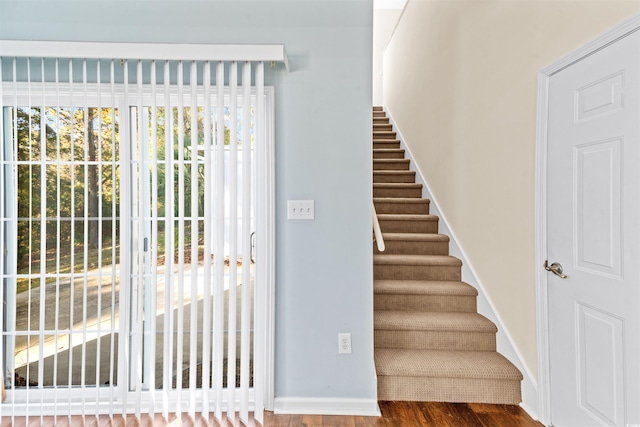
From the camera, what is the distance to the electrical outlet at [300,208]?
1976 millimetres

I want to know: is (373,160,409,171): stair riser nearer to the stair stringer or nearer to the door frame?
the stair stringer

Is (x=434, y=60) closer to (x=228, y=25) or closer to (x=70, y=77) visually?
(x=228, y=25)

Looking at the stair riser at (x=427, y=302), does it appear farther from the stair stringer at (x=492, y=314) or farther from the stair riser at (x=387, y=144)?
the stair riser at (x=387, y=144)

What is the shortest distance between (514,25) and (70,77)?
2.62m

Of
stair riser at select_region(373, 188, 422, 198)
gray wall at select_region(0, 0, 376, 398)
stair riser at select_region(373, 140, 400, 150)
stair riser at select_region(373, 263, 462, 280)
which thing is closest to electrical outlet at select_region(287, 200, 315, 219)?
gray wall at select_region(0, 0, 376, 398)

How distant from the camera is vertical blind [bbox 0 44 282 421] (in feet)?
6.26

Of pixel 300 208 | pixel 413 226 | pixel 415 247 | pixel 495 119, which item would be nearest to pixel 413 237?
pixel 415 247

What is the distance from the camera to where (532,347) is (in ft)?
6.39

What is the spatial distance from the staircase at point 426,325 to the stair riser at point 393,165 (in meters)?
0.74

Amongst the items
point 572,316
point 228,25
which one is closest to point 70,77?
point 228,25

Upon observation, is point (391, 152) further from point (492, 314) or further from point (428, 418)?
point (428, 418)

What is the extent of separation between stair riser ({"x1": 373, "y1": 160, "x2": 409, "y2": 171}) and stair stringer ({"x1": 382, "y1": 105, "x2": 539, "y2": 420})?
1.34 ft

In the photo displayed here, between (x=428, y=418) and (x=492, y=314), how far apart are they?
2.74ft

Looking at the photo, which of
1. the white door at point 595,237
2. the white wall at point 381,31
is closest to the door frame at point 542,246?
the white door at point 595,237
